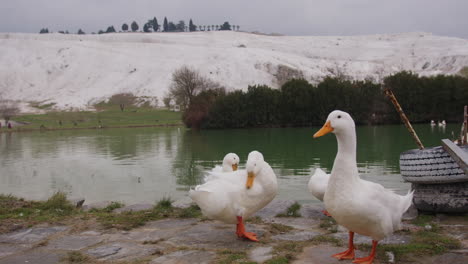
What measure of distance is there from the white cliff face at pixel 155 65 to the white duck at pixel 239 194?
114479 mm

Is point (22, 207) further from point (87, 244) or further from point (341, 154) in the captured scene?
point (341, 154)

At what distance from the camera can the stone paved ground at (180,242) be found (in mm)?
5652

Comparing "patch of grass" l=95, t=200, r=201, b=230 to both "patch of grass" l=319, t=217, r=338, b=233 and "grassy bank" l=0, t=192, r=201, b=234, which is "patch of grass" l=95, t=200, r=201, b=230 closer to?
"grassy bank" l=0, t=192, r=201, b=234

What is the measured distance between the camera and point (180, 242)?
21.2 ft

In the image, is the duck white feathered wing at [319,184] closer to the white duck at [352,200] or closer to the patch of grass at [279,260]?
the white duck at [352,200]

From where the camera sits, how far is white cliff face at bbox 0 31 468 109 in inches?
5157

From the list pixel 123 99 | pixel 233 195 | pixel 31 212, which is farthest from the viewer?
pixel 123 99

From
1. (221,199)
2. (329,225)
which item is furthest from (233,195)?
(329,225)

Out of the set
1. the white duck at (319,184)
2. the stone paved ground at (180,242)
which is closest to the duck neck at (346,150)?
the stone paved ground at (180,242)

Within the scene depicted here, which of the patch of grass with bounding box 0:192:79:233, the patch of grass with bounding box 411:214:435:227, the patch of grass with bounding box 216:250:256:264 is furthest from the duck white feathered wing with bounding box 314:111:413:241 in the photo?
the patch of grass with bounding box 0:192:79:233

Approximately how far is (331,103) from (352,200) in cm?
6285

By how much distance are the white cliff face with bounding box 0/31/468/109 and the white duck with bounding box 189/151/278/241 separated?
11448 cm

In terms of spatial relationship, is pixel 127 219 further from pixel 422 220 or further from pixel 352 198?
pixel 422 220

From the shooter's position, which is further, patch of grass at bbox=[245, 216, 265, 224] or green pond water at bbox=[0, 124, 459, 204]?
green pond water at bbox=[0, 124, 459, 204]
